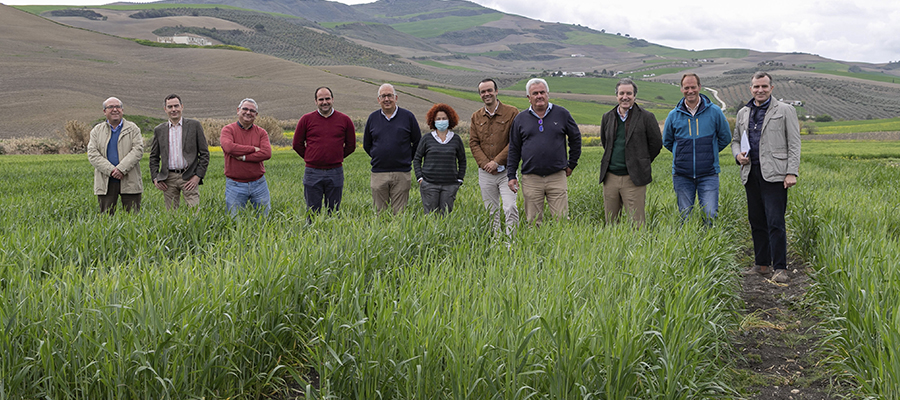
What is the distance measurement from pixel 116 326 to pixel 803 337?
16.2ft

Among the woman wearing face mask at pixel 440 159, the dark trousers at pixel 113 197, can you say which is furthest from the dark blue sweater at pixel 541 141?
the dark trousers at pixel 113 197

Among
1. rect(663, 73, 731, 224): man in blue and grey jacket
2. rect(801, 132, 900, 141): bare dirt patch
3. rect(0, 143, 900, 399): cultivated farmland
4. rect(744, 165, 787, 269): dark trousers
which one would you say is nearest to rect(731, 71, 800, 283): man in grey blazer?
rect(744, 165, 787, 269): dark trousers

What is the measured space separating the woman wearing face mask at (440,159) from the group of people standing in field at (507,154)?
0.05 ft

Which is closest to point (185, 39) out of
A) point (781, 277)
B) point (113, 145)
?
point (113, 145)

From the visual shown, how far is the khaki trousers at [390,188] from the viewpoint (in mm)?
7891

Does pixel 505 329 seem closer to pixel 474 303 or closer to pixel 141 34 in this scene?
pixel 474 303

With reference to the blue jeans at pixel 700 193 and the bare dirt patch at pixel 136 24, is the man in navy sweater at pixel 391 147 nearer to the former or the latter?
the blue jeans at pixel 700 193

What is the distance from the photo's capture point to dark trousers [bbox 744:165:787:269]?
6.65m

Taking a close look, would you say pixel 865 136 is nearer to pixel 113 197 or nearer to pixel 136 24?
pixel 113 197

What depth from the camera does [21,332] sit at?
119 inches

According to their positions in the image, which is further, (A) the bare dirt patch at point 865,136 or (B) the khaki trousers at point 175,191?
(A) the bare dirt patch at point 865,136

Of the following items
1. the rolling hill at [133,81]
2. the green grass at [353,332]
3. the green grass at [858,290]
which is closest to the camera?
the green grass at [353,332]

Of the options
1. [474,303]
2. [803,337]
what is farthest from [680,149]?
[474,303]

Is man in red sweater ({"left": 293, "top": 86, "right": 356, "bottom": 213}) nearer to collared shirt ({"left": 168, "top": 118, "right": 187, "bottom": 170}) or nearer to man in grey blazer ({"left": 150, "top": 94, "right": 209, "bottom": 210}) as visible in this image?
man in grey blazer ({"left": 150, "top": 94, "right": 209, "bottom": 210})
